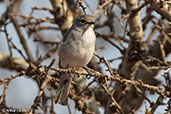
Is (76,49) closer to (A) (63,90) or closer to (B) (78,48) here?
(B) (78,48)

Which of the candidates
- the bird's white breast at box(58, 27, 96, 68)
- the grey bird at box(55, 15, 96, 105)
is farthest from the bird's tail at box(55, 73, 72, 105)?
the bird's white breast at box(58, 27, 96, 68)

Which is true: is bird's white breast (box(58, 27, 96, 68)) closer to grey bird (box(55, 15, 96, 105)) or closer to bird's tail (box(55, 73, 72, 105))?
grey bird (box(55, 15, 96, 105))

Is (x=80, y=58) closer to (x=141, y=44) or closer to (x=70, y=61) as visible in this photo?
(x=70, y=61)

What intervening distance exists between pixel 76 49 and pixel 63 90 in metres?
0.68

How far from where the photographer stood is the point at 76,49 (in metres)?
4.07

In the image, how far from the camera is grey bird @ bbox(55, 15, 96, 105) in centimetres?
407

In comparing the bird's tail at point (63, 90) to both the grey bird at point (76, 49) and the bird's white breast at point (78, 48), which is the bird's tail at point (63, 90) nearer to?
the grey bird at point (76, 49)

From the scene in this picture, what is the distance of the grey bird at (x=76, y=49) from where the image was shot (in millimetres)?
4074

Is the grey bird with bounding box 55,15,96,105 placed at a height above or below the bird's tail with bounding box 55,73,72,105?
above

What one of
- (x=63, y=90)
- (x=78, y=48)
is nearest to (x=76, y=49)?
(x=78, y=48)

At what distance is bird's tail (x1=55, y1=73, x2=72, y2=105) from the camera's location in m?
4.07

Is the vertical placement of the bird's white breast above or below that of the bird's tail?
above

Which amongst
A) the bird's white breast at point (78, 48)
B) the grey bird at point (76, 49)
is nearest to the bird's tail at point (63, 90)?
the grey bird at point (76, 49)

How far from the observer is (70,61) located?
168 inches
